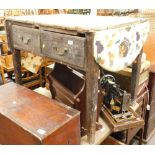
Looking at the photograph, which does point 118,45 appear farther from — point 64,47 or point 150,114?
point 150,114

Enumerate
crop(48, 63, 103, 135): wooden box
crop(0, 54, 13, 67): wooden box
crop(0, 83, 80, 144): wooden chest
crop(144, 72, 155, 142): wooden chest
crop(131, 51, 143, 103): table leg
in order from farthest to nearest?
1. crop(0, 54, 13, 67): wooden box
2. crop(144, 72, 155, 142): wooden chest
3. crop(131, 51, 143, 103): table leg
4. crop(48, 63, 103, 135): wooden box
5. crop(0, 83, 80, 144): wooden chest

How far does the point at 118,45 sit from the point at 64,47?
249mm

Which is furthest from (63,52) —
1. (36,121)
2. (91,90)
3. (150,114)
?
(150,114)

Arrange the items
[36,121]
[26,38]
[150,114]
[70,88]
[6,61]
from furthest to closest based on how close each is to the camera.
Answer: [6,61] → [150,114] → [70,88] → [26,38] → [36,121]

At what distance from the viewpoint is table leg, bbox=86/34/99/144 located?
2.94 ft

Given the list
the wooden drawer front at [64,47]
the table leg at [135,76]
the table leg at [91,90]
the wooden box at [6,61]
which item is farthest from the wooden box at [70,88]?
the wooden box at [6,61]

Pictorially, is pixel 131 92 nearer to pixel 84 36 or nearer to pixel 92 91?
pixel 92 91

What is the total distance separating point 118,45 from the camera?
100 centimetres

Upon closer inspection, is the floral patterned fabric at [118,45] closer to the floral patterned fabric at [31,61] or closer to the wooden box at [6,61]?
the floral patterned fabric at [31,61]

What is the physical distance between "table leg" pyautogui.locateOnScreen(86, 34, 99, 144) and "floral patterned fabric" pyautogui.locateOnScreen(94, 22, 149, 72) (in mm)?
24

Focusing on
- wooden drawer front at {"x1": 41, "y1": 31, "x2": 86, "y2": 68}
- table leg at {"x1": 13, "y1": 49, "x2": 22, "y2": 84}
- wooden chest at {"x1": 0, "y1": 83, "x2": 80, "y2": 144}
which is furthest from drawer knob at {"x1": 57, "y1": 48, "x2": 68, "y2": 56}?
table leg at {"x1": 13, "y1": 49, "x2": 22, "y2": 84}

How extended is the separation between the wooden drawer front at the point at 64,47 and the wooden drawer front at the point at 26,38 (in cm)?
6

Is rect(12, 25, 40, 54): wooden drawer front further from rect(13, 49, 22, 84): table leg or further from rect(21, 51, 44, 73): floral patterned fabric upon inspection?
rect(21, 51, 44, 73): floral patterned fabric
